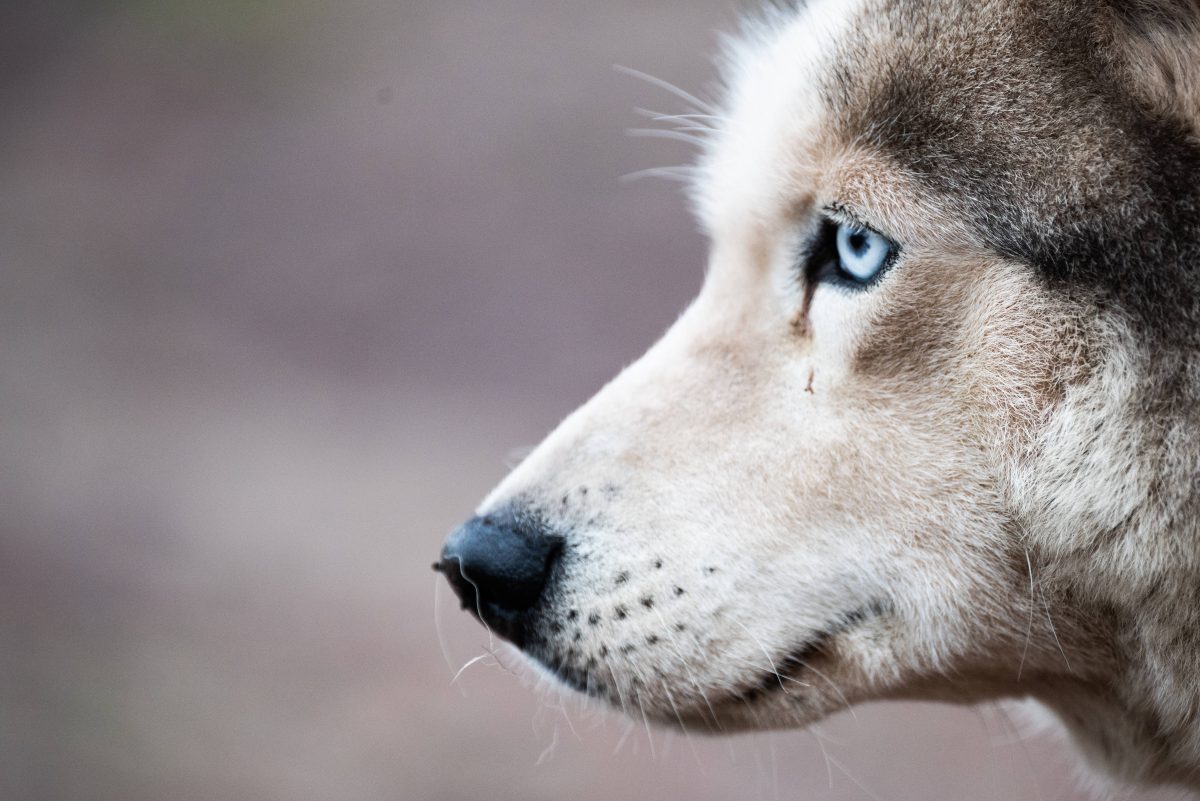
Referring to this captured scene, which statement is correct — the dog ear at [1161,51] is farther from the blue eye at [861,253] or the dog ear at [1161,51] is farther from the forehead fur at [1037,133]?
the blue eye at [861,253]

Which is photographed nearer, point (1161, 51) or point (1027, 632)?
point (1161, 51)

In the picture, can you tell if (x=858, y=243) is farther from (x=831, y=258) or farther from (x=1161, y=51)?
(x=1161, y=51)

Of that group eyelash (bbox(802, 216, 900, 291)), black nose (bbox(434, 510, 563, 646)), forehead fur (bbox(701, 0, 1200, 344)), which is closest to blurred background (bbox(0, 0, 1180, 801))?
black nose (bbox(434, 510, 563, 646))

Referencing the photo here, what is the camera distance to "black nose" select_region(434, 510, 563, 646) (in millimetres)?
2209

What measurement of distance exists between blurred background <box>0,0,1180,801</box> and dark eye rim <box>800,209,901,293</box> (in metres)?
0.97

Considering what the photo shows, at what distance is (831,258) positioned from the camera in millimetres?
2172

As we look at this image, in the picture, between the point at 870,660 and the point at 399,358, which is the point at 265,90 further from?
the point at 870,660

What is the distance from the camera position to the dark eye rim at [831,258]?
205cm

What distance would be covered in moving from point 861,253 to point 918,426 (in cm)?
33

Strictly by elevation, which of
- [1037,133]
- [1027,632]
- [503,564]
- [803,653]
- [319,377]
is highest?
[319,377]

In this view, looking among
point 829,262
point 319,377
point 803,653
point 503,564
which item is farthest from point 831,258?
point 319,377

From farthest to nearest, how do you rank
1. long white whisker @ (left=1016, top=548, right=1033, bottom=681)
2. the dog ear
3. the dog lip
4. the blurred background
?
the blurred background < the dog lip < long white whisker @ (left=1016, top=548, right=1033, bottom=681) < the dog ear

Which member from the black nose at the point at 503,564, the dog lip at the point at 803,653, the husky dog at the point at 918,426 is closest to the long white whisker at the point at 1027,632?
the husky dog at the point at 918,426

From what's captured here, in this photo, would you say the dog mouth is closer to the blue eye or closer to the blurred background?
the blurred background
